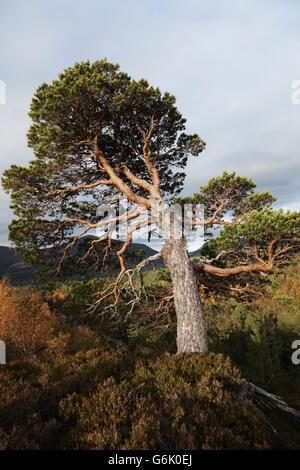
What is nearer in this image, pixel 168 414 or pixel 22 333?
pixel 168 414

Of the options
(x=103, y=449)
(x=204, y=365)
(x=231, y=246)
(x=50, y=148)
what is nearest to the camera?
(x=103, y=449)

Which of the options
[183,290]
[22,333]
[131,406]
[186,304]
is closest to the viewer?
[131,406]

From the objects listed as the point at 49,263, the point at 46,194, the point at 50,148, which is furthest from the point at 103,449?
the point at 50,148

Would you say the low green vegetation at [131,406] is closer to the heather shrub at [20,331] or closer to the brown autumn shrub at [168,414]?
the brown autumn shrub at [168,414]

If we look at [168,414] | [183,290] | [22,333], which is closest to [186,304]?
[183,290]

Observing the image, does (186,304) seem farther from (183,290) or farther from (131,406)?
(131,406)

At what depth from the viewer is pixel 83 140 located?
28.7 ft

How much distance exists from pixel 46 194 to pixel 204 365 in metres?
8.64

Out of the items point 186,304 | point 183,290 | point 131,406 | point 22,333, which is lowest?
point 22,333

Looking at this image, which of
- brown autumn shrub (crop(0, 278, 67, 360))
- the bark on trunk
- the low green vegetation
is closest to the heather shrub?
brown autumn shrub (crop(0, 278, 67, 360))

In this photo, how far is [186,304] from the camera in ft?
21.0

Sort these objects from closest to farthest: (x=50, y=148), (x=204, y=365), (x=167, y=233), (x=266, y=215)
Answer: (x=204, y=365) → (x=266, y=215) → (x=167, y=233) → (x=50, y=148)
